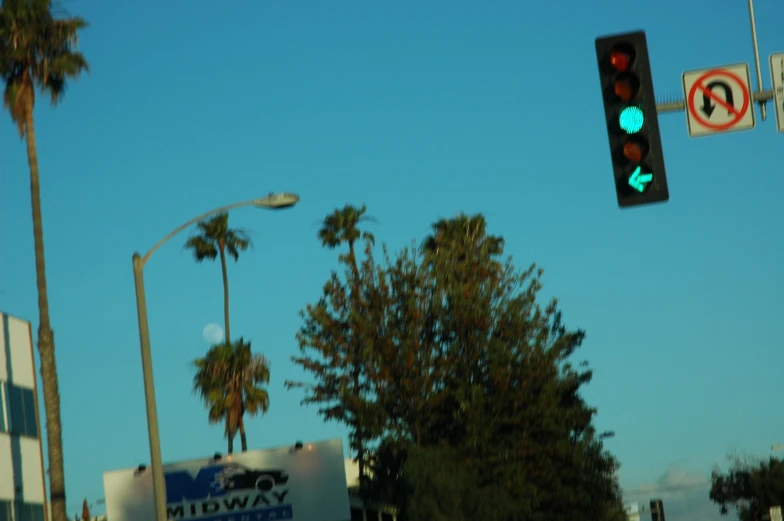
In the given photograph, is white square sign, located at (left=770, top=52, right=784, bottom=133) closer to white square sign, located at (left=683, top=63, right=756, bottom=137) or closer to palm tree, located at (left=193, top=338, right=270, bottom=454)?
white square sign, located at (left=683, top=63, right=756, bottom=137)

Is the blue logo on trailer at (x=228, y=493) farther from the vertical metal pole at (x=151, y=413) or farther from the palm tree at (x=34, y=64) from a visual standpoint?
the vertical metal pole at (x=151, y=413)

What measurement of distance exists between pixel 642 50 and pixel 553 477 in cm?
2536

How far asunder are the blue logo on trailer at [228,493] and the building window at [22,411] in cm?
698

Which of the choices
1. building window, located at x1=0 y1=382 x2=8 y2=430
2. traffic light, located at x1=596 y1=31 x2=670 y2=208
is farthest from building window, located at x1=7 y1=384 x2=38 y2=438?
traffic light, located at x1=596 y1=31 x2=670 y2=208

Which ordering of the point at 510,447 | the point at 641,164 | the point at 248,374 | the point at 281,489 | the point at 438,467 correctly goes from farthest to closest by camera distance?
the point at 248,374, the point at 281,489, the point at 510,447, the point at 438,467, the point at 641,164

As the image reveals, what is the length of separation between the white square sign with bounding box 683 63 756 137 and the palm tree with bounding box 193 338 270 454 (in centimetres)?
4620

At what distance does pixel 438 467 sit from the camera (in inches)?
1289

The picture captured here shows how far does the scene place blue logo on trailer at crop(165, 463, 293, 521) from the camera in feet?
152

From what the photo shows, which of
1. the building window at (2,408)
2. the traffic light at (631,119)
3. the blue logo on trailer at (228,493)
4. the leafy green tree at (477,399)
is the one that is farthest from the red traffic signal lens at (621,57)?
the blue logo on trailer at (228,493)

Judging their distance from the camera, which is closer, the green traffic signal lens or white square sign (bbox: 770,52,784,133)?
the green traffic signal lens

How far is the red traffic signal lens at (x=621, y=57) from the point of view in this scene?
40.1ft

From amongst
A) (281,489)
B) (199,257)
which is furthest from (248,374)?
(281,489)

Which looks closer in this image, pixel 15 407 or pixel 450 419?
pixel 450 419

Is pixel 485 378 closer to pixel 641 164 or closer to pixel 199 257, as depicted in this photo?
pixel 641 164
